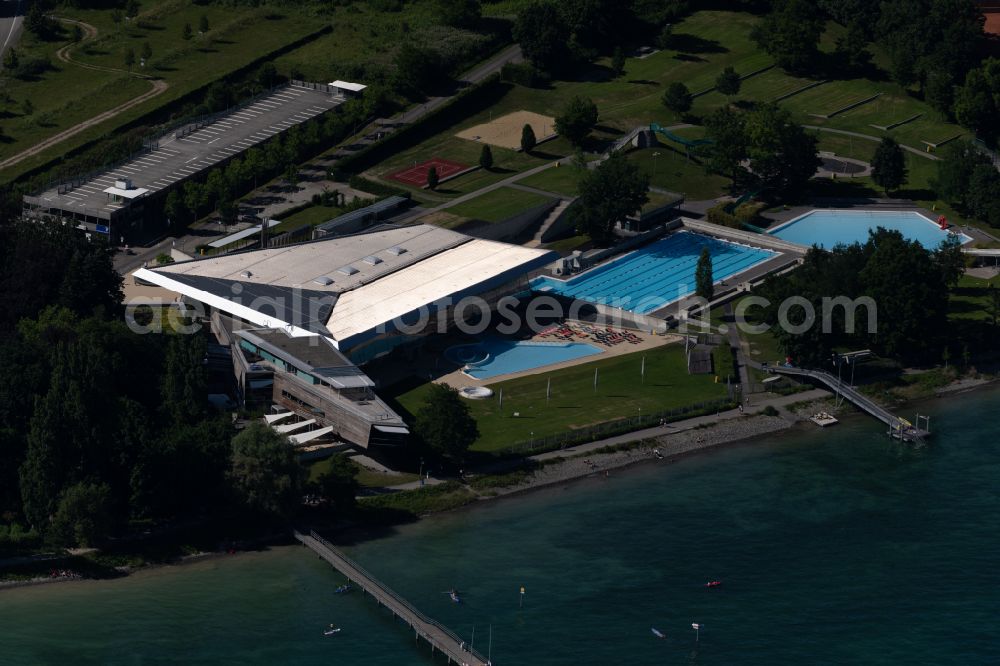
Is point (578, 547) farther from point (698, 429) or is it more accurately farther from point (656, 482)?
point (698, 429)

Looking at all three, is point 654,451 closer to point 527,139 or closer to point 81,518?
point 81,518

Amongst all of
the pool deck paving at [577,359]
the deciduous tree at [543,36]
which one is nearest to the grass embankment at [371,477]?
the pool deck paving at [577,359]

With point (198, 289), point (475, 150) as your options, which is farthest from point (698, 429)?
point (475, 150)

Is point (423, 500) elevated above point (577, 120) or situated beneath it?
situated beneath

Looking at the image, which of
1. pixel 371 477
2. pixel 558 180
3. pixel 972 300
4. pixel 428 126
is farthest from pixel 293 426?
pixel 428 126

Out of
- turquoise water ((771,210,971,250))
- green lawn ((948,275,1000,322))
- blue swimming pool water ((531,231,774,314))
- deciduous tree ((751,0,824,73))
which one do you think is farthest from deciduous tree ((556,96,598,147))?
green lawn ((948,275,1000,322))

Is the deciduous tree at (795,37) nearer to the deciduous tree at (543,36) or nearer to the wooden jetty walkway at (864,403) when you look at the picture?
the deciduous tree at (543,36)

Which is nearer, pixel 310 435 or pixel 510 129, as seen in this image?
pixel 310 435
